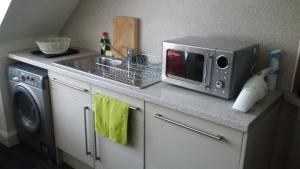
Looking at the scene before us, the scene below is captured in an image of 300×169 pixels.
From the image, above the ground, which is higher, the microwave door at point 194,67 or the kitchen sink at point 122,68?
the microwave door at point 194,67

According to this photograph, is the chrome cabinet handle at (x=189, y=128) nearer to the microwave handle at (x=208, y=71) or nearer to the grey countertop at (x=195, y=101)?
the grey countertop at (x=195, y=101)

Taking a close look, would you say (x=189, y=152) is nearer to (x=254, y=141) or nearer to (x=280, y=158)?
(x=254, y=141)

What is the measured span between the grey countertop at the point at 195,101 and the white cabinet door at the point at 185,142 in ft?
0.17

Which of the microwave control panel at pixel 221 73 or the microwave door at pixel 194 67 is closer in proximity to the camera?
the microwave control panel at pixel 221 73

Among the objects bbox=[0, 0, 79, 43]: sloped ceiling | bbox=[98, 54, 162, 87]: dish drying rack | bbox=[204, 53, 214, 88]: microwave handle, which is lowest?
bbox=[98, 54, 162, 87]: dish drying rack

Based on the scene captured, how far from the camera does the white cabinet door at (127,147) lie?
1.67m

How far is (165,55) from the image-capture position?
1.66 meters

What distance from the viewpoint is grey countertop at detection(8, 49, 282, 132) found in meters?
1.28

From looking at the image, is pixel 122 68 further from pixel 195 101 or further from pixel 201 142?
pixel 201 142

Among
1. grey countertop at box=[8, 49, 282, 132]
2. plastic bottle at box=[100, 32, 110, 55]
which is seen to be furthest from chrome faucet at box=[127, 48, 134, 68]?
grey countertop at box=[8, 49, 282, 132]

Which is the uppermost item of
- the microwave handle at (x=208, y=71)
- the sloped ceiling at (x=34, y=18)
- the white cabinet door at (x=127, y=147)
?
the sloped ceiling at (x=34, y=18)

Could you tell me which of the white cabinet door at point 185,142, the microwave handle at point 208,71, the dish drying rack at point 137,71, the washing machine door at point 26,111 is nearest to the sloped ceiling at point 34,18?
the washing machine door at point 26,111

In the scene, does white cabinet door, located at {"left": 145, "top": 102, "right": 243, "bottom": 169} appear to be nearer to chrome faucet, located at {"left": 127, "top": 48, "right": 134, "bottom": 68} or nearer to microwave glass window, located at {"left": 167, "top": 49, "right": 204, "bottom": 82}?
microwave glass window, located at {"left": 167, "top": 49, "right": 204, "bottom": 82}

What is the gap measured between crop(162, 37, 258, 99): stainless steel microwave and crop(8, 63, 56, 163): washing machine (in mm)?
1077
